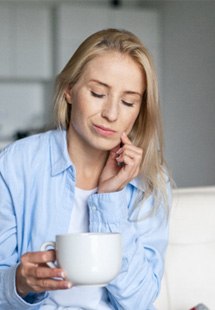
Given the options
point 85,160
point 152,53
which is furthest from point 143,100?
point 152,53

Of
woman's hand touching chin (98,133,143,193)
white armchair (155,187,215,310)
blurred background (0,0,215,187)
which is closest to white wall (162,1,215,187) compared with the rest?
blurred background (0,0,215,187)

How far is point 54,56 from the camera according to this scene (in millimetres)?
6102

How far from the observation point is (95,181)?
144 cm

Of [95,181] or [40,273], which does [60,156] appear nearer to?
[95,181]

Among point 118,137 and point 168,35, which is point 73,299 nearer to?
point 118,137

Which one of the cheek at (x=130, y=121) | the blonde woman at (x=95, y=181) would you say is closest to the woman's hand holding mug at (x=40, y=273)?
the blonde woman at (x=95, y=181)

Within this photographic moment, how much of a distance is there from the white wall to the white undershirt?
382 cm

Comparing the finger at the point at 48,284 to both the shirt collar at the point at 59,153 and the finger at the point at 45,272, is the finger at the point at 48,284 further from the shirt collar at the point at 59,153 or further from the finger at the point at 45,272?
the shirt collar at the point at 59,153

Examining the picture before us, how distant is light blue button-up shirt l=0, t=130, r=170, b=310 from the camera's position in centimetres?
131

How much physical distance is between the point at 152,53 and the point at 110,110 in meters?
4.76

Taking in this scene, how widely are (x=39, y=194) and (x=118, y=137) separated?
0.20 m

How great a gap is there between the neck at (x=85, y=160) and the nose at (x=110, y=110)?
5.0 inches

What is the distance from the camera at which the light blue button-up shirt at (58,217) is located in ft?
4.29

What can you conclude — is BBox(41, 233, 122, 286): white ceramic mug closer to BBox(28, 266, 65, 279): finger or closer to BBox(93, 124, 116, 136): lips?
BBox(28, 266, 65, 279): finger
